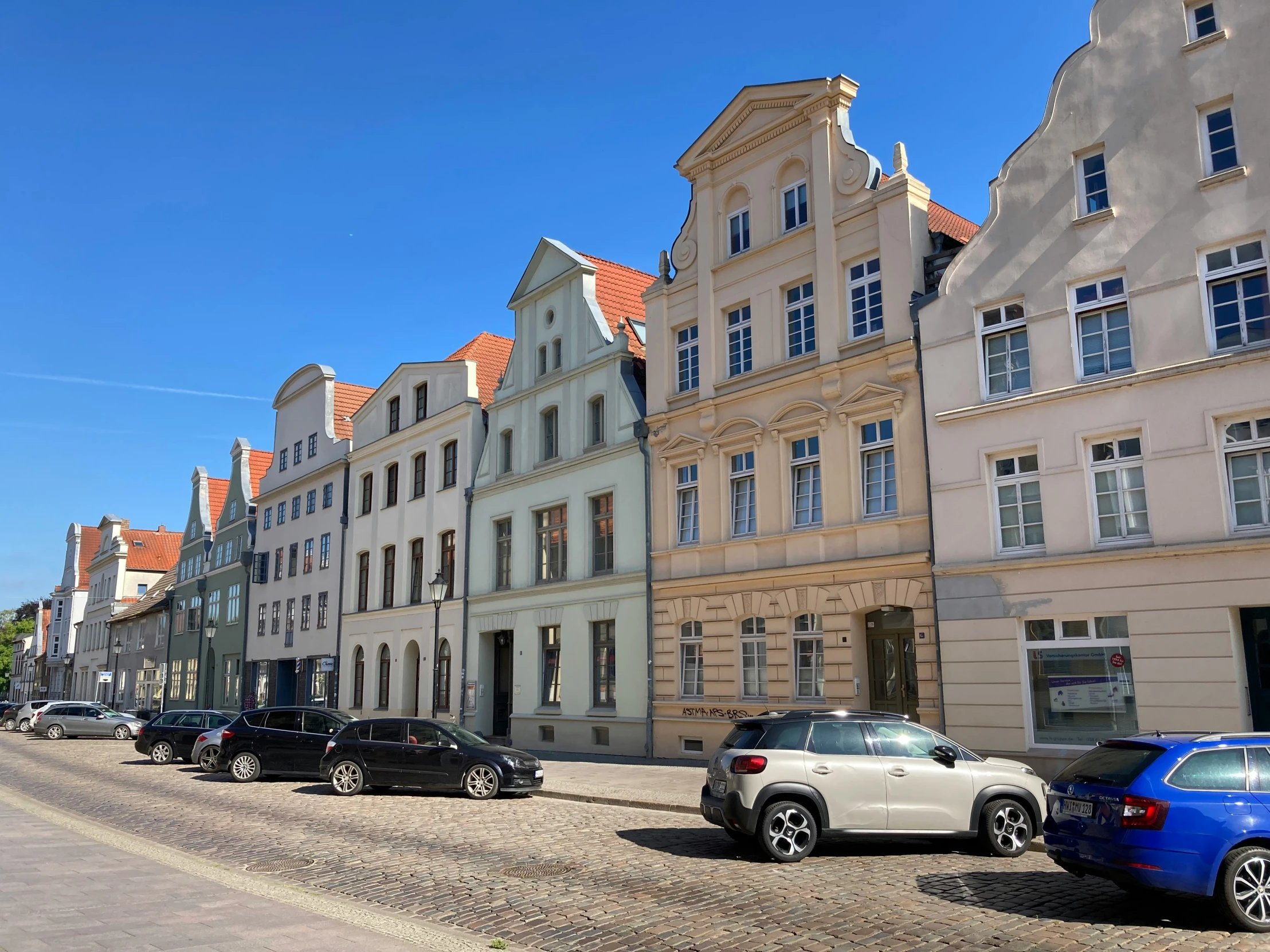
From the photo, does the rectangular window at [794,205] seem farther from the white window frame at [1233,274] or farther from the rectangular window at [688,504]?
the white window frame at [1233,274]

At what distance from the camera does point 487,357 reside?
39500 mm

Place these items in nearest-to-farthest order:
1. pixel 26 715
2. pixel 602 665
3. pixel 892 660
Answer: pixel 892 660, pixel 602 665, pixel 26 715

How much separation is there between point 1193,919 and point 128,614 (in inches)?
2950

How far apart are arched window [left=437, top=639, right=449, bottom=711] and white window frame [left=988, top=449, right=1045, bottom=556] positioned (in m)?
21.0

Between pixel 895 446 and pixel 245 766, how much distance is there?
15331 millimetres

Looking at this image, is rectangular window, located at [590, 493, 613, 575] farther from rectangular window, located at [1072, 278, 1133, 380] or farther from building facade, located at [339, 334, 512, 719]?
rectangular window, located at [1072, 278, 1133, 380]

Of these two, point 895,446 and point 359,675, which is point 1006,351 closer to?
point 895,446

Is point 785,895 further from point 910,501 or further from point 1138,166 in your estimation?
point 1138,166

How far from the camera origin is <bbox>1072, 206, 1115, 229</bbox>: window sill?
18.2 m

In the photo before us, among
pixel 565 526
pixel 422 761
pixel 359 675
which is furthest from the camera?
pixel 359 675

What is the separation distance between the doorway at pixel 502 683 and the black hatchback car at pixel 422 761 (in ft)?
42.3

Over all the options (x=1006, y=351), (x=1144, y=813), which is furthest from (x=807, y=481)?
(x=1144, y=813)

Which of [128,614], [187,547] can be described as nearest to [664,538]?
[187,547]

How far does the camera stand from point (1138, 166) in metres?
18.1
